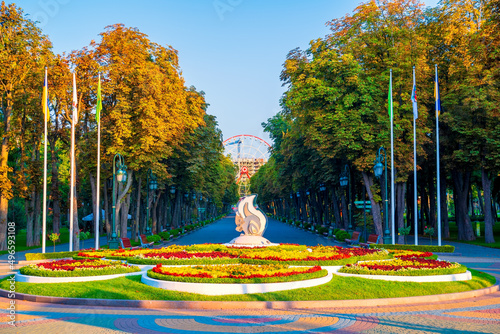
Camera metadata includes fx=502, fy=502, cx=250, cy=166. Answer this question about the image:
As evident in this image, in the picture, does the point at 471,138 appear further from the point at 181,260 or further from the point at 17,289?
the point at 17,289

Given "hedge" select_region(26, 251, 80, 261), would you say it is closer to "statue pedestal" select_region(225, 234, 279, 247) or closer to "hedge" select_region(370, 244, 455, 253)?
"statue pedestal" select_region(225, 234, 279, 247)

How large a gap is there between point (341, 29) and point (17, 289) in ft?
100

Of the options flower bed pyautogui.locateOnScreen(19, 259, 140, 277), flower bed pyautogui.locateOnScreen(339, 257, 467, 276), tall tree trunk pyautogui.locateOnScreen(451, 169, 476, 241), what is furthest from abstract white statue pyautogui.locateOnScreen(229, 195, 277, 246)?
tall tree trunk pyautogui.locateOnScreen(451, 169, 476, 241)

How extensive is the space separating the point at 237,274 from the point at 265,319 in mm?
3638

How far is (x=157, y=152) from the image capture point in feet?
115

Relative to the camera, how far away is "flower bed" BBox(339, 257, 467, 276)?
52.1ft

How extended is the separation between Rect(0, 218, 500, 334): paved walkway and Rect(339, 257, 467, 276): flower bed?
8.37ft

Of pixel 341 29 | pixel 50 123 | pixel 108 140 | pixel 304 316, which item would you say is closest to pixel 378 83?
pixel 341 29

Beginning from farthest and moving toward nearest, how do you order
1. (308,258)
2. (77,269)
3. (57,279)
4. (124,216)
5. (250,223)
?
(124,216) → (250,223) → (308,258) → (77,269) → (57,279)

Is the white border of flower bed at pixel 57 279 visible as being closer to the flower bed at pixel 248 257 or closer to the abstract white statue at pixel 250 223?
the flower bed at pixel 248 257

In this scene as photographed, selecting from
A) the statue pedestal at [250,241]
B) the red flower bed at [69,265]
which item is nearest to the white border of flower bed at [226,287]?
the red flower bed at [69,265]

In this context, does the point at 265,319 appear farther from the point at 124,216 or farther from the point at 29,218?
the point at 29,218

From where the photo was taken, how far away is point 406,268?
1680 centimetres

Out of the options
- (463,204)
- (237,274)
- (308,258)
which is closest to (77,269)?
(237,274)
